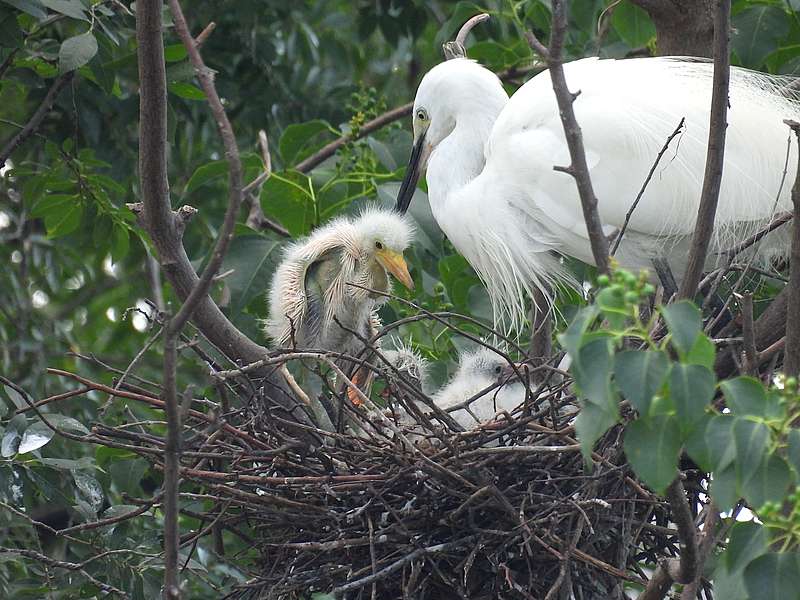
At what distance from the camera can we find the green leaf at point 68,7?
238 cm

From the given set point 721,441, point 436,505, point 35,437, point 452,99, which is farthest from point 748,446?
point 452,99

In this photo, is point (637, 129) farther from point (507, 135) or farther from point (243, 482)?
point (243, 482)

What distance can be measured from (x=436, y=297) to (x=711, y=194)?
1.44 metres

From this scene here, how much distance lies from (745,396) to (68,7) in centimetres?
179

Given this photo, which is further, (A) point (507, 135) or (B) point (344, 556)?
(A) point (507, 135)

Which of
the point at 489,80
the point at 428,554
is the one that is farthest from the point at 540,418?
the point at 489,80

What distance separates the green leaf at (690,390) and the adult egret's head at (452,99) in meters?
1.81

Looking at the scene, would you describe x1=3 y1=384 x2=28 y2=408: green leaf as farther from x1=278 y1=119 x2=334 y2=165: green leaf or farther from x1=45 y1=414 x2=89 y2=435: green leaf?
x1=278 y1=119 x2=334 y2=165: green leaf

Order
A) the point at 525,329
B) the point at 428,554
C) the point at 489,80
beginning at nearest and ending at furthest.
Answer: the point at 428,554 → the point at 489,80 → the point at 525,329

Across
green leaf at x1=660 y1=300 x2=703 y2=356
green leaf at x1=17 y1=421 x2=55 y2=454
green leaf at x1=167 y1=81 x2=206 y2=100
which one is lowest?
green leaf at x1=17 y1=421 x2=55 y2=454

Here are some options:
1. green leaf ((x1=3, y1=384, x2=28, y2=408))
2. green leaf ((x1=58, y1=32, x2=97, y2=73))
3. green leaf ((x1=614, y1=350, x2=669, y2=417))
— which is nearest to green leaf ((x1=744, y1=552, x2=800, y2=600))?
green leaf ((x1=614, y1=350, x2=669, y2=417))

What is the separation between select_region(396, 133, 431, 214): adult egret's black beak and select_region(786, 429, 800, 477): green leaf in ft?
6.37

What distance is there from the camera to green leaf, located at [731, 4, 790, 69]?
8.84ft

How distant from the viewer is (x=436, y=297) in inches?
118
